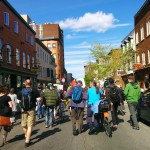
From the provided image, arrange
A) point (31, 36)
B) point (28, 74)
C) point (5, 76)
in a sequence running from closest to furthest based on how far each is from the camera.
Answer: point (5, 76), point (28, 74), point (31, 36)

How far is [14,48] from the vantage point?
3309 cm

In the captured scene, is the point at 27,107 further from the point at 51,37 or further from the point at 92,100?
the point at 51,37

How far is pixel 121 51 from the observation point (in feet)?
163

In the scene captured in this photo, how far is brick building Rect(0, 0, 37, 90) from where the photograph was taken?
2889 cm

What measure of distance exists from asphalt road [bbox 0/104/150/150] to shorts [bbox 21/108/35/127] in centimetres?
54

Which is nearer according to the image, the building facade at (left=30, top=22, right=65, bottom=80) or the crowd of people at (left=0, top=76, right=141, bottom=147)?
the crowd of people at (left=0, top=76, right=141, bottom=147)

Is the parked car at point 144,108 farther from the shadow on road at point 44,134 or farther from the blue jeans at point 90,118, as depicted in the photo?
the shadow on road at point 44,134

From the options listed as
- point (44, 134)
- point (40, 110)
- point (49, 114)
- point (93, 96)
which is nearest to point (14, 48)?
point (40, 110)

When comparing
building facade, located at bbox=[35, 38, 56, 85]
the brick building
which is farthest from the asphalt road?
building facade, located at bbox=[35, 38, 56, 85]

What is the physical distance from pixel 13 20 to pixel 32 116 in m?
24.9

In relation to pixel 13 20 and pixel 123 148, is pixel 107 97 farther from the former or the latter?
pixel 13 20

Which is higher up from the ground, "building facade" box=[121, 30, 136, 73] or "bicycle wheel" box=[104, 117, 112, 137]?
"building facade" box=[121, 30, 136, 73]

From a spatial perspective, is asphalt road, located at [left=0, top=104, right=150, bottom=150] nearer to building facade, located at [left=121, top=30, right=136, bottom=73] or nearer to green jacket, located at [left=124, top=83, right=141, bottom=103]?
green jacket, located at [left=124, top=83, right=141, bottom=103]

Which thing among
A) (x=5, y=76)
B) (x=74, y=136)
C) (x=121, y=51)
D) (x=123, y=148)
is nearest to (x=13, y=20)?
(x=5, y=76)
